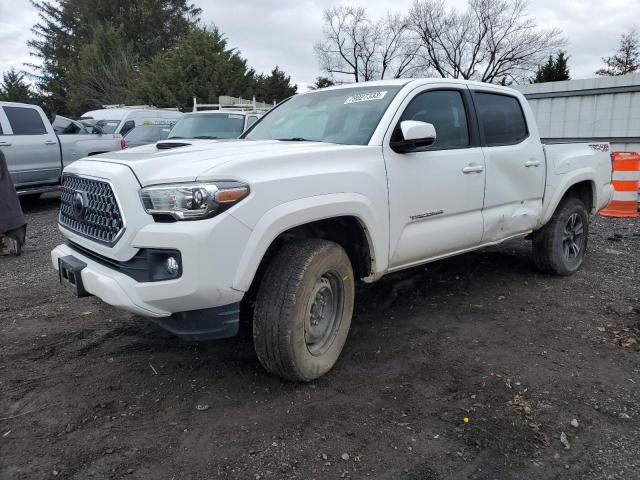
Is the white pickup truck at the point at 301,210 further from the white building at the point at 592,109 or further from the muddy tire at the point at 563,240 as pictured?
the white building at the point at 592,109

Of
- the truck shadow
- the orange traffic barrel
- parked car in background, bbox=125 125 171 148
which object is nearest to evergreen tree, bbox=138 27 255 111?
parked car in background, bbox=125 125 171 148

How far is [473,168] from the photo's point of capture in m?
4.06

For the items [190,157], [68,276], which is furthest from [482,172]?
[68,276]

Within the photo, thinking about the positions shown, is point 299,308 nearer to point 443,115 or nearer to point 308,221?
point 308,221

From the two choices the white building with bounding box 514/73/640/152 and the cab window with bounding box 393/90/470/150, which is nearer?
the cab window with bounding box 393/90/470/150

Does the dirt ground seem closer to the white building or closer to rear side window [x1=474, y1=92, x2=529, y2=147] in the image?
rear side window [x1=474, y1=92, x2=529, y2=147]

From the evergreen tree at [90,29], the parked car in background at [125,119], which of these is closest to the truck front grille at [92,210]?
the parked car in background at [125,119]

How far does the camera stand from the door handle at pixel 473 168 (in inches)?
157

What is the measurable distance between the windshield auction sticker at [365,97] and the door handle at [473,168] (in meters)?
0.86

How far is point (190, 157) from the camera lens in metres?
2.93

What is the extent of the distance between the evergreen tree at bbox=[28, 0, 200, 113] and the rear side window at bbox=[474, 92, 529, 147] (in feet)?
137

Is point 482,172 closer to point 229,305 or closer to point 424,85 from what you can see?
point 424,85

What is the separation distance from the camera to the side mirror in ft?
10.9

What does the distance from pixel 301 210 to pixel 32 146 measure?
8.79 metres
